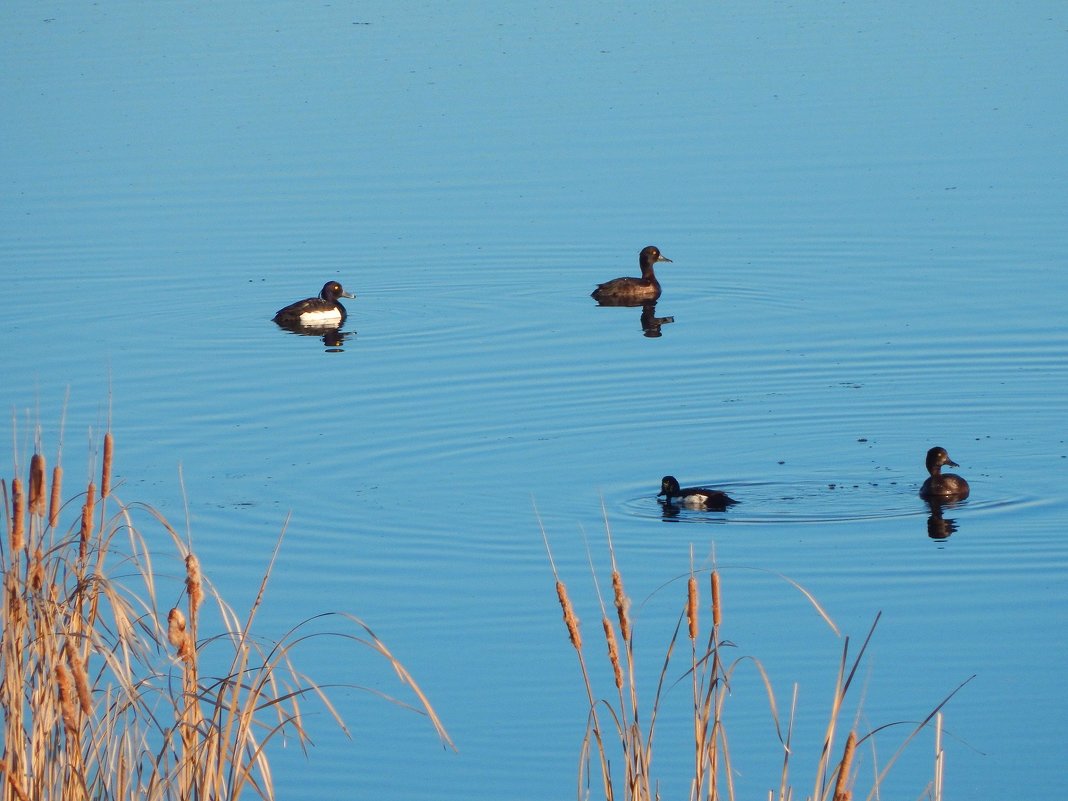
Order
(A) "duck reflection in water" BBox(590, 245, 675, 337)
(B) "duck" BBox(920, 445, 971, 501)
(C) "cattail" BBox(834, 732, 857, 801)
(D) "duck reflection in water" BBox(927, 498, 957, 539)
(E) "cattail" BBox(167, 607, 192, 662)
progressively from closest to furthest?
(C) "cattail" BBox(834, 732, 857, 801) < (E) "cattail" BBox(167, 607, 192, 662) < (D) "duck reflection in water" BBox(927, 498, 957, 539) < (B) "duck" BBox(920, 445, 971, 501) < (A) "duck reflection in water" BBox(590, 245, 675, 337)

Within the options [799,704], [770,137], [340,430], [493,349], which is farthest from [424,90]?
[799,704]

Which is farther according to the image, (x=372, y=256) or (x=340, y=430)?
(x=372, y=256)

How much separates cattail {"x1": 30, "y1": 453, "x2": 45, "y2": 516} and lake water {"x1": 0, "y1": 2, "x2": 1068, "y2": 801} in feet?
11.3

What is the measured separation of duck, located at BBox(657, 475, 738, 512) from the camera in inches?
438

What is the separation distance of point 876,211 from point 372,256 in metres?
5.79

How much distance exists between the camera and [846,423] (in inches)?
523

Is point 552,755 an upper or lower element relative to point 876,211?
lower

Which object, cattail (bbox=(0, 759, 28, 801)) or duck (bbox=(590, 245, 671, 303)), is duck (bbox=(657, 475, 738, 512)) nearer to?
duck (bbox=(590, 245, 671, 303))

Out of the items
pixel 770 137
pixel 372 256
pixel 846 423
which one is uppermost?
pixel 770 137

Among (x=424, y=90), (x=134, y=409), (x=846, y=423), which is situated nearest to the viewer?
(x=846, y=423)

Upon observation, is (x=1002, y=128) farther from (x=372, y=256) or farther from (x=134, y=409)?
(x=134, y=409)

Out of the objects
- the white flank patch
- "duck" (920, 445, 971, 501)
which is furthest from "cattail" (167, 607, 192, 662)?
"duck" (920, 445, 971, 501)

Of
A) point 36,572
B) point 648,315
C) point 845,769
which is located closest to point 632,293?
point 648,315

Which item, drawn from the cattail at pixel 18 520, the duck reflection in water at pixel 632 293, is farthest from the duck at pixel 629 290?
the cattail at pixel 18 520
